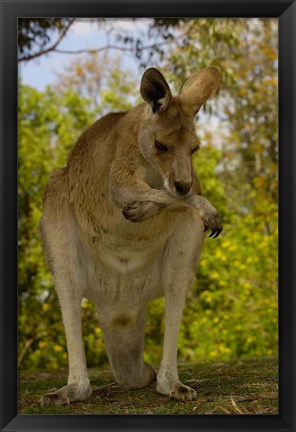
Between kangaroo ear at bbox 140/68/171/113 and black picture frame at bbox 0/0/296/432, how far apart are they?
0.33 m

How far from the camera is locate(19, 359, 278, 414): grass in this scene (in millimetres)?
3629

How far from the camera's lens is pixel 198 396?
393 cm

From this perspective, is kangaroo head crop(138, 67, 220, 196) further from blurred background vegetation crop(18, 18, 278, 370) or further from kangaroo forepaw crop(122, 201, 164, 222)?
blurred background vegetation crop(18, 18, 278, 370)

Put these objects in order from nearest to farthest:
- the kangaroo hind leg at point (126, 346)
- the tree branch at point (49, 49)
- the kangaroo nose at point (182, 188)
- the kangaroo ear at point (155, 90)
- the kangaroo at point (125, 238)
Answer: the kangaroo nose at point (182, 188), the kangaroo ear at point (155, 90), the kangaroo at point (125, 238), the kangaroo hind leg at point (126, 346), the tree branch at point (49, 49)

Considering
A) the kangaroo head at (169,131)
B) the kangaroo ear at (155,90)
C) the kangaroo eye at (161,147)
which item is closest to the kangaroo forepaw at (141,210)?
the kangaroo head at (169,131)

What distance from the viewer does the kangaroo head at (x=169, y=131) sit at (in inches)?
137

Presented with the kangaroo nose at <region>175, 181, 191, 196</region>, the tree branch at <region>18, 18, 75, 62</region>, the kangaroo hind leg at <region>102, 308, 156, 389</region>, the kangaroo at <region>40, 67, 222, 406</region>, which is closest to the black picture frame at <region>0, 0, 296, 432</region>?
the kangaroo at <region>40, 67, 222, 406</region>

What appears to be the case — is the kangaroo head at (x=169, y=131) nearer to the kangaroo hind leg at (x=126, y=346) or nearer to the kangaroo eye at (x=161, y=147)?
the kangaroo eye at (x=161, y=147)

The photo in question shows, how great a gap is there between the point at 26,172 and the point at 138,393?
5.18 metres

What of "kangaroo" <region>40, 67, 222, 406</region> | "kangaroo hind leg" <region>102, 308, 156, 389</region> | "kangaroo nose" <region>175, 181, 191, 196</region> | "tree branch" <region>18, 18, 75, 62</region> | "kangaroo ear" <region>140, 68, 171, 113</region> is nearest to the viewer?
"kangaroo nose" <region>175, 181, 191, 196</region>
